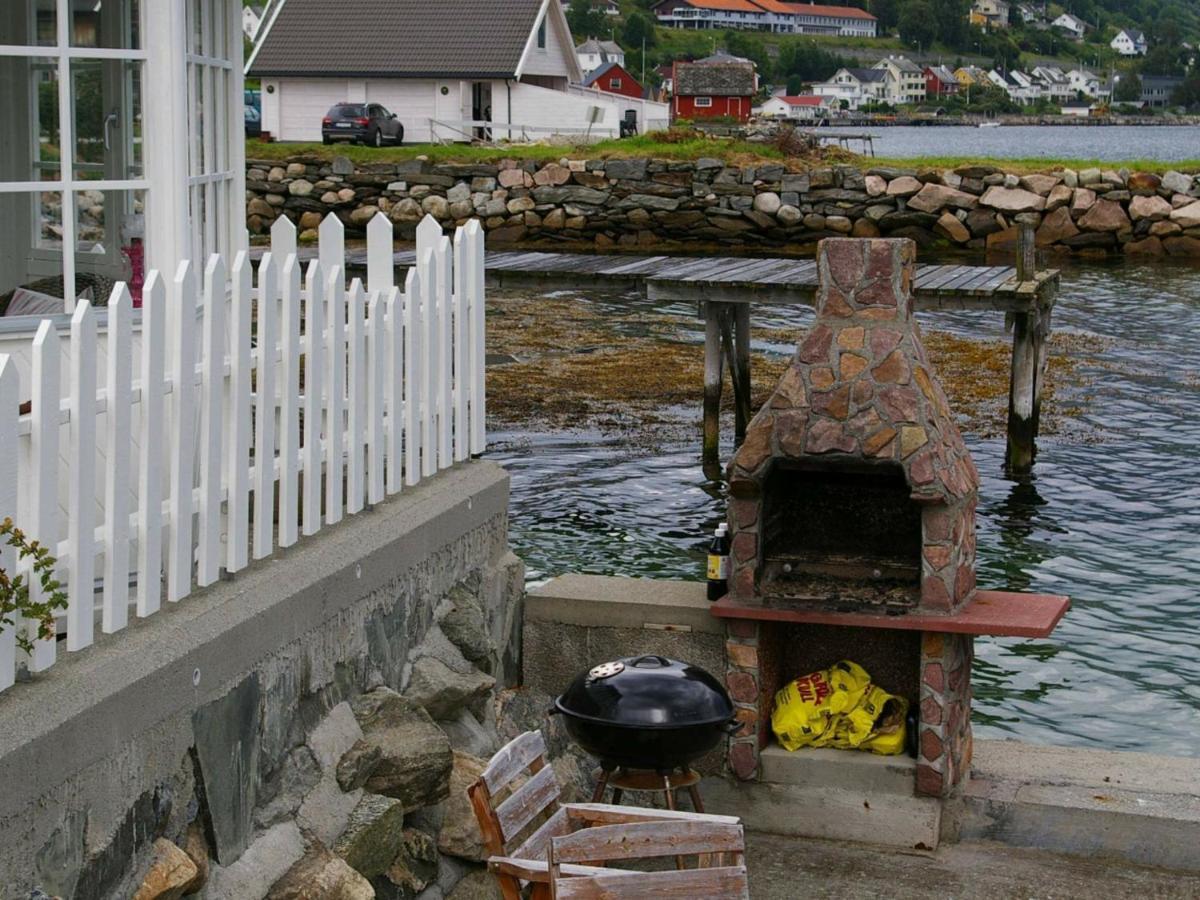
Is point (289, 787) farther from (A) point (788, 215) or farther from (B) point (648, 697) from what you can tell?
(A) point (788, 215)

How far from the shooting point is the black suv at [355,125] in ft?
155

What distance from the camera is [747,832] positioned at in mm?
7070

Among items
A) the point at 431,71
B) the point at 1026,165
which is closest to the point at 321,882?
the point at 1026,165

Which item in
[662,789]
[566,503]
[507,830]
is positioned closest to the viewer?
[507,830]

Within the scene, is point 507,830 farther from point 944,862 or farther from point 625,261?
point 625,261

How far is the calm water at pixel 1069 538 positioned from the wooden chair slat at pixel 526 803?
12.5ft

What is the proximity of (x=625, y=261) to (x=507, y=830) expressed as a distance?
10610 millimetres

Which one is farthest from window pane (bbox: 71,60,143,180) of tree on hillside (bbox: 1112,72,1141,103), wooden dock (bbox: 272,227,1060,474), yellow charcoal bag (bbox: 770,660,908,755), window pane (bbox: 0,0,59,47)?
tree on hillside (bbox: 1112,72,1141,103)

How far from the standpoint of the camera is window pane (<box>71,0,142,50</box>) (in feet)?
19.0

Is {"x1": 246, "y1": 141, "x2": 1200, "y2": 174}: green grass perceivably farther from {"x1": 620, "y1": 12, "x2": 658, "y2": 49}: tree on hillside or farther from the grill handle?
{"x1": 620, "y1": 12, "x2": 658, "y2": 49}: tree on hillside

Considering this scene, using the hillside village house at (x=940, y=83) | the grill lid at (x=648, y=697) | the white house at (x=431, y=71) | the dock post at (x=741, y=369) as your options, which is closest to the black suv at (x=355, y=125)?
the white house at (x=431, y=71)

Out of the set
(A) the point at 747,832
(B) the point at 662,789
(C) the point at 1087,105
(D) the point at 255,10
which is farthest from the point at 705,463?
(C) the point at 1087,105

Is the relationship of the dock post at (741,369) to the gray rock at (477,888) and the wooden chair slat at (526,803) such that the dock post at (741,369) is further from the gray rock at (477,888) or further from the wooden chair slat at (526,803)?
the wooden chair slat at (526,803)

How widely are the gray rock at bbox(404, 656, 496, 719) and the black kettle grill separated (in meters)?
0.56
